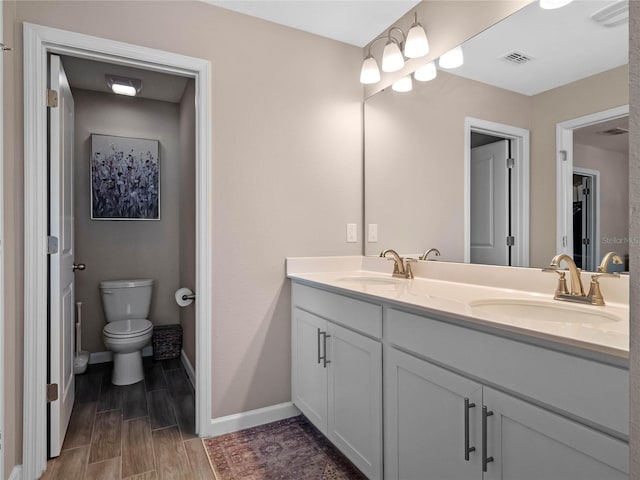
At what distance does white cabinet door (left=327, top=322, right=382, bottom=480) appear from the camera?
4.89 ft

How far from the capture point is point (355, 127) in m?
2.51

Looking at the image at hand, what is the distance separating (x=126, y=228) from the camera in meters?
3.43

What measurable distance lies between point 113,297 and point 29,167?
1770mm

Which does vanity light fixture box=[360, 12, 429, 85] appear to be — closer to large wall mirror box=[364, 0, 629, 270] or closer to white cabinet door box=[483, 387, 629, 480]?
large wall mirror box=[364, 0, 629, 270]

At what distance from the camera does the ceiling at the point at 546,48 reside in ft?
4.29

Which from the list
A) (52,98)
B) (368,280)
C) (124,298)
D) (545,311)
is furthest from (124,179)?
(545,311)

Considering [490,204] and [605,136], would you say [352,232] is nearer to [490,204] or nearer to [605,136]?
[490,204]

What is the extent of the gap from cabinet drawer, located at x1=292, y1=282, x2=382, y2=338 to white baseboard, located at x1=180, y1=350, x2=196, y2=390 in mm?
1117

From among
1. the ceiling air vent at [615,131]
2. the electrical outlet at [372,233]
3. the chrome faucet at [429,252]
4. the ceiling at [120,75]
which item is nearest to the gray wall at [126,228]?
the ceiling at [120,75]

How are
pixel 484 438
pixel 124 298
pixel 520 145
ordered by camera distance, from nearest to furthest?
pixel 484 438
pixel 520 145
pixel 124 298

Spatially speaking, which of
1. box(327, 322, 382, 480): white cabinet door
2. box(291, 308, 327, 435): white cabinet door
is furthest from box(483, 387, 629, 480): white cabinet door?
box(291, 308, 327, 435): white cabinet door

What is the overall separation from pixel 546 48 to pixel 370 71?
3.34 ft

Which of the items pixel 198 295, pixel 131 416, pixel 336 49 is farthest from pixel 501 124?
pixel 131 416

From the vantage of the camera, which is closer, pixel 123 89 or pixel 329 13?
pixel 329 13
